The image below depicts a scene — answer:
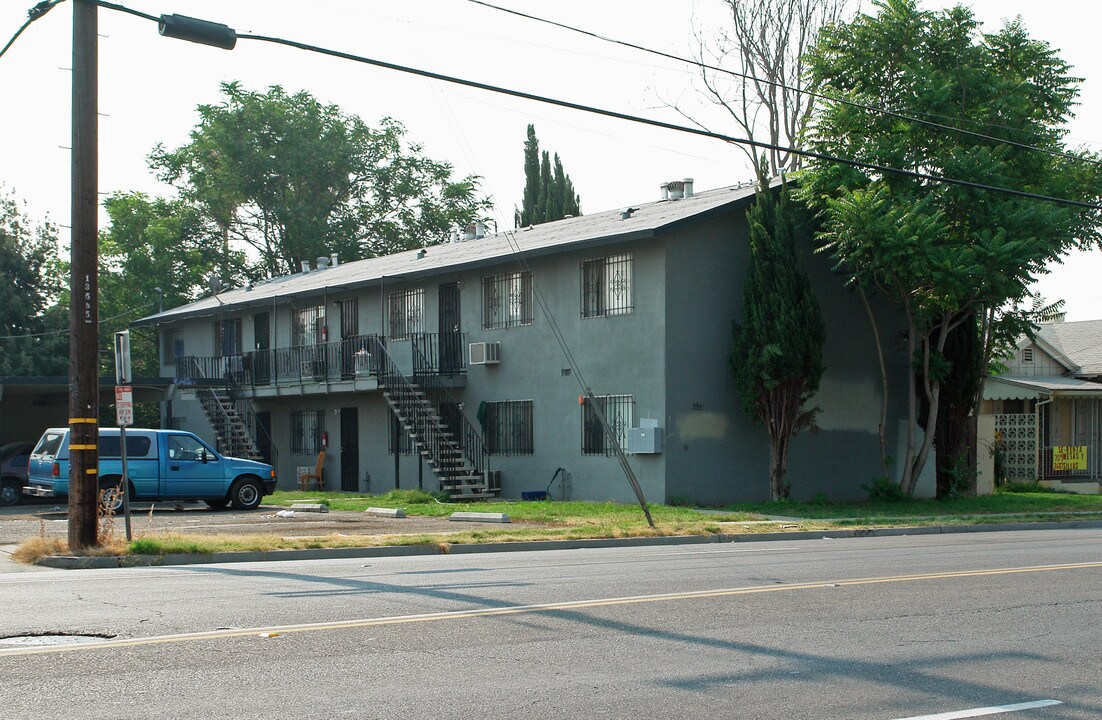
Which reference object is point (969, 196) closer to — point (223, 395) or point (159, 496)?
point (159, 496)

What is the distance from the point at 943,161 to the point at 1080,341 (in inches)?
883

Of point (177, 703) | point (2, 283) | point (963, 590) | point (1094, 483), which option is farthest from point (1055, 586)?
point (2, 283)

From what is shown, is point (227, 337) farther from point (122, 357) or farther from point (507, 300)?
point (122, 357)

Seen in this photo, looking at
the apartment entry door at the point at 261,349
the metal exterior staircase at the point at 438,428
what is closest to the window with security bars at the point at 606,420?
the metal exterior staircase at the point at 438,428

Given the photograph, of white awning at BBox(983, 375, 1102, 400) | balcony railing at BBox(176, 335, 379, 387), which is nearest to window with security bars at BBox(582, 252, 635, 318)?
balcony railing at BBox(176, 335, 379, 387)

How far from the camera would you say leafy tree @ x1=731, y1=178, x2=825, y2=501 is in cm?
2461

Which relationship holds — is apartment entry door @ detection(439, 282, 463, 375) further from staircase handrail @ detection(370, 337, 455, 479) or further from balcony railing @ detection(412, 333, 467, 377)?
staircase handrail @ detection(370, 337, 455, 479)

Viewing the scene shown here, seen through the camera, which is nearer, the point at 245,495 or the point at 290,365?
the point at 245,495

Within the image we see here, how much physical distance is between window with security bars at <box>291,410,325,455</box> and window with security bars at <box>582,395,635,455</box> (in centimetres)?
1133

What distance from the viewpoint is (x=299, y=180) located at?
59125mm

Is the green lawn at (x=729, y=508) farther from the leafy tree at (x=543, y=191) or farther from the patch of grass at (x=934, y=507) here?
the leafy tree at (x=543, y=191)

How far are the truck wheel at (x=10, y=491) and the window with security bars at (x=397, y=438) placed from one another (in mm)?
8826

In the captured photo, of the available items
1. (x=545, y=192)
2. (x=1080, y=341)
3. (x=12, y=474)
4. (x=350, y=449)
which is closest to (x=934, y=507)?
(x=350, y=449)

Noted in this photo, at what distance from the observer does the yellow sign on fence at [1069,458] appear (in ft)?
111
